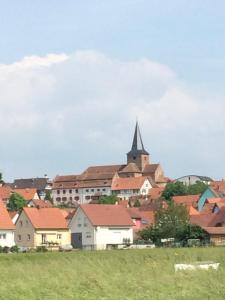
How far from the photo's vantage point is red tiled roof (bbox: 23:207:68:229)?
2884 inches

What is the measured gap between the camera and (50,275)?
17.5 metres

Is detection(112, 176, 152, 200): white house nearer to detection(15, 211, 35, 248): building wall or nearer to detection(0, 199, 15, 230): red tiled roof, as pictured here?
detection(15, 211, 35, 248): building wall

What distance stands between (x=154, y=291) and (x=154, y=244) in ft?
158

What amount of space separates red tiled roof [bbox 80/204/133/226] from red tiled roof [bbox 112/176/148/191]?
10689cm

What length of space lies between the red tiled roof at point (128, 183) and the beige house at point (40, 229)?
10958cm

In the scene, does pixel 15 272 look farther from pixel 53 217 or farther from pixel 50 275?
pixel 53 217

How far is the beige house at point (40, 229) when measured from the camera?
2862 inches

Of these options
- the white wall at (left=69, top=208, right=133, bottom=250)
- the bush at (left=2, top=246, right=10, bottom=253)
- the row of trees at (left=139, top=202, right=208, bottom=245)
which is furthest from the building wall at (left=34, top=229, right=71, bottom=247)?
the bush at (left=2, top=246, right=10, bottom=253)

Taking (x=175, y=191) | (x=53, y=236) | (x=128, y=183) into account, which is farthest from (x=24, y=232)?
(x=128, y=183)

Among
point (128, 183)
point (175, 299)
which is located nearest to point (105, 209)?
point (175, 299)

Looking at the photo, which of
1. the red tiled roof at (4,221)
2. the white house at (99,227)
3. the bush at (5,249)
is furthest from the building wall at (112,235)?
the bush at (5,249)

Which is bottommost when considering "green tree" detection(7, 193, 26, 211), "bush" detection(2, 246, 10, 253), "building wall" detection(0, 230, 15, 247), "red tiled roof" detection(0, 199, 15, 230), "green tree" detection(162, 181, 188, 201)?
"bush" detection(2, 246, 10, 253)

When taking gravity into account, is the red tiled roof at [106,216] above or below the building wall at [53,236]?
above

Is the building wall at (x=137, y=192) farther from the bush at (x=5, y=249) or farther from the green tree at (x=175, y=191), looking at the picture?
the bush at (x=5, y=249)
